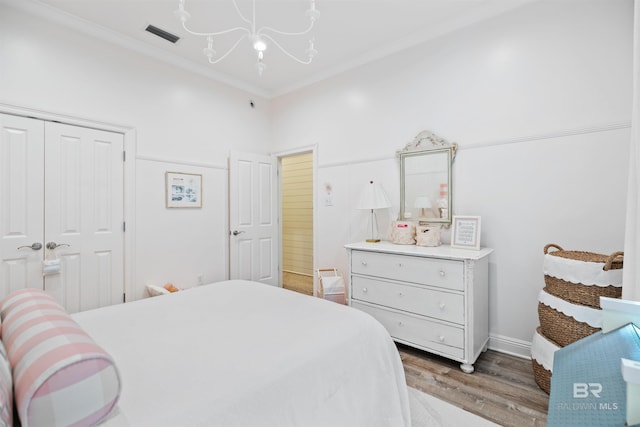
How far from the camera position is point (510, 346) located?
2.61m

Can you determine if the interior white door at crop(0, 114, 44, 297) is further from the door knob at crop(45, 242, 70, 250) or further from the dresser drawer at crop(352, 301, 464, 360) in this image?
the dresser drawer at crop(352, 301, 464, 360)

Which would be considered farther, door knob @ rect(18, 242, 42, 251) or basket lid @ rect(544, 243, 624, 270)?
door knob @ rect(18, 242, 42, 251)

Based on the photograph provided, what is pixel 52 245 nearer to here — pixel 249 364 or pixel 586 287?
pixel 249 364

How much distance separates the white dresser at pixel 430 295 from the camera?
233 cm

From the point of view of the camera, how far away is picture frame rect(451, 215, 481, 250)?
8.59 ft

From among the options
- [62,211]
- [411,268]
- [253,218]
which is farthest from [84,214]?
[411,268]

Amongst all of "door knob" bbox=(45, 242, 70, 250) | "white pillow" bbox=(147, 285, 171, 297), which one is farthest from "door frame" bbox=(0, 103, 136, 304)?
"door knob" bbox=(45, 242, 70, 250)

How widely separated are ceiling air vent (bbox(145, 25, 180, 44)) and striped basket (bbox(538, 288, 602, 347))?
157 inches

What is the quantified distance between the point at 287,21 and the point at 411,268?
8.24 feet

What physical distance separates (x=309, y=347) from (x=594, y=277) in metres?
1.79

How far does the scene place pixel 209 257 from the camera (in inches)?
150

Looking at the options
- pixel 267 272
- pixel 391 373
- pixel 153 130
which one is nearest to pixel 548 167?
pixel 391 373

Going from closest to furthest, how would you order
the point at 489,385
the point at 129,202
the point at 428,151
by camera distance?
the point at 489,385
the point at 428,151
the point at 129,202

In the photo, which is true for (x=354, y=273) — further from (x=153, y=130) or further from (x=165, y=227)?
(x=153, y=130)
